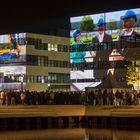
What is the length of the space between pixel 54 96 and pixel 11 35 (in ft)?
229

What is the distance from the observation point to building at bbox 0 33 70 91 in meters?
121

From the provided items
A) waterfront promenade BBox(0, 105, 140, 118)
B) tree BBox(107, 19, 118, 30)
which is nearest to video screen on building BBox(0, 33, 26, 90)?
tree BBox(107, 19, 118, 30)

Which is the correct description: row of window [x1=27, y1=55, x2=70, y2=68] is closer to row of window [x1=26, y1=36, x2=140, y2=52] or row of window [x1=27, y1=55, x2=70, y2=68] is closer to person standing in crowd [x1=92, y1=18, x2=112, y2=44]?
row of window [x1=26, y1=36, x2=140, y2=52]

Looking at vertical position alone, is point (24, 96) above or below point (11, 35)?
below

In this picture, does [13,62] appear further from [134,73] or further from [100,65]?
[134,73]

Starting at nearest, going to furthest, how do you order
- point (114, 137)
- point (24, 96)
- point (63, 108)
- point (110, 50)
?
point (114, 137)
point (63, 108)
point (24, 96)
point (110, 50)

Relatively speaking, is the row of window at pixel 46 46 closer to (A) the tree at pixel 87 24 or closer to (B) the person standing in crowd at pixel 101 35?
(A) the tree at pixel 87 24

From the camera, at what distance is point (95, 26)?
376ft

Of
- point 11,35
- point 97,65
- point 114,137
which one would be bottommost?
point 114,137

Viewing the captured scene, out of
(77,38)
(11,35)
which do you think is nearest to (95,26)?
(77,38)

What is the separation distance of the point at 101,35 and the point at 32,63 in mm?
18875

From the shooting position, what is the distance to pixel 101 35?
371 ft

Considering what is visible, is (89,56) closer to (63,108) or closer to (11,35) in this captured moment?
(11,35)

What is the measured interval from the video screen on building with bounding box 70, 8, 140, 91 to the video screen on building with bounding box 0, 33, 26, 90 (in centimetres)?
1185
